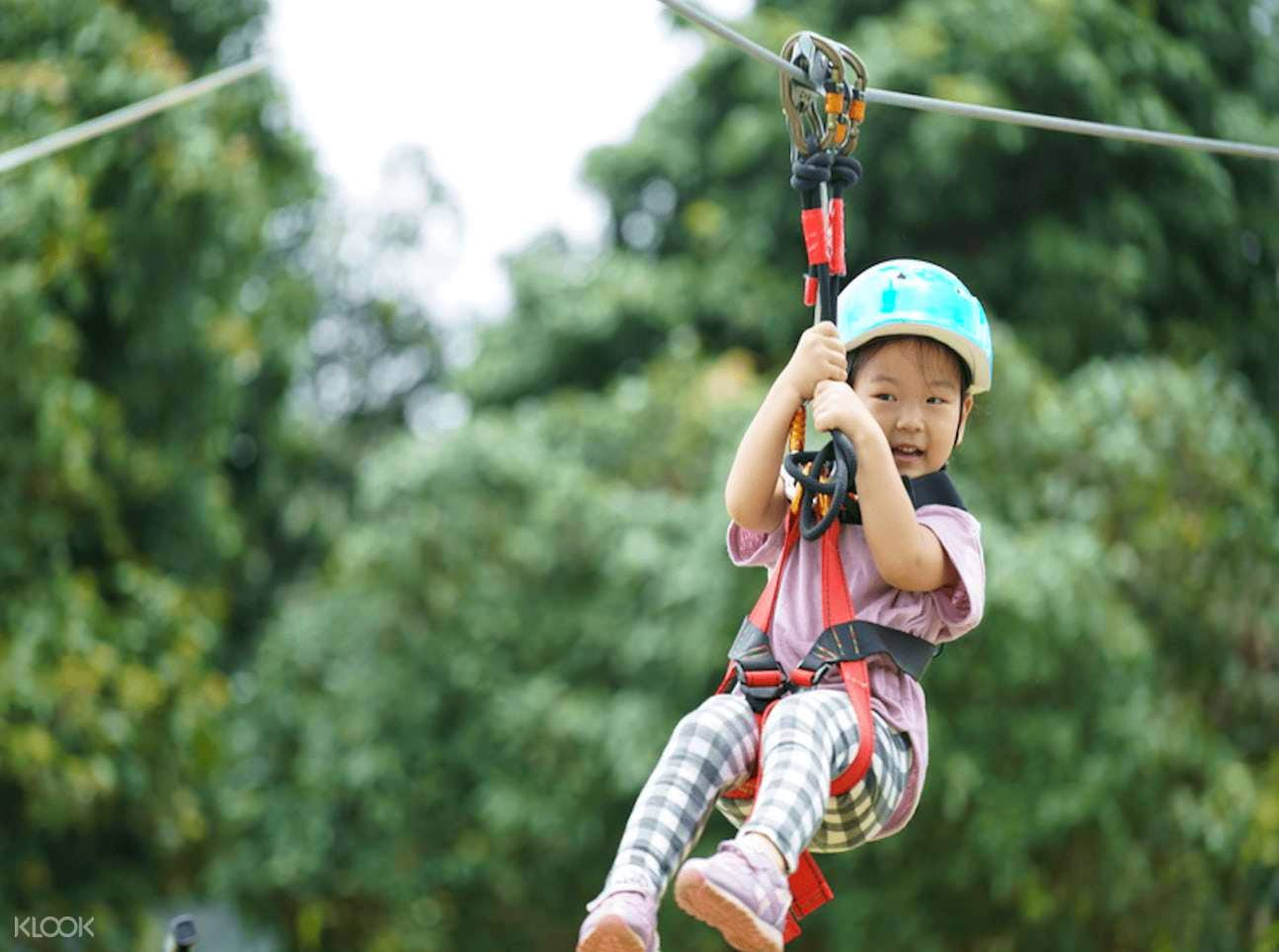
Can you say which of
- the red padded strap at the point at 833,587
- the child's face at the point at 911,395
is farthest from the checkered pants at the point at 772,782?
the child's face at the point at 911,395

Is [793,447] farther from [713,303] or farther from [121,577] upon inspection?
[713,303]

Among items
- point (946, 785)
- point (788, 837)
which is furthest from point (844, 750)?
point (946, 785)

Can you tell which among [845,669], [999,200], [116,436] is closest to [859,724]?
[845,669]

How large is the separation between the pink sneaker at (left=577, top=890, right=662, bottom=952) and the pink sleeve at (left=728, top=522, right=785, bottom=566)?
27.0 inches

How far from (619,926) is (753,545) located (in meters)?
0.78

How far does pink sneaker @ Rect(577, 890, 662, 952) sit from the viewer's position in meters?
2.35

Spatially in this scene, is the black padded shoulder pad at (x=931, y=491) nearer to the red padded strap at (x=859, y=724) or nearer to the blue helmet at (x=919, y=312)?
the blue helmet at (x=919, y=312)

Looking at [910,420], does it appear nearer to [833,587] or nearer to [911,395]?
[911,395]

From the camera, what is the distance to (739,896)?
232cm

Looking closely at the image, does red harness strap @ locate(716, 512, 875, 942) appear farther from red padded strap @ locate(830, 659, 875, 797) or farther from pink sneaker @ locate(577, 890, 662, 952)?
pink sneaker @ locate(577, 890, 662, 952)

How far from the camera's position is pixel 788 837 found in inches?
96.7

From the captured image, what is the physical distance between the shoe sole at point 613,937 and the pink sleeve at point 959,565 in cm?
70

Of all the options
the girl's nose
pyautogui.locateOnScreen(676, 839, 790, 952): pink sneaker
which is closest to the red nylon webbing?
the girl's nose

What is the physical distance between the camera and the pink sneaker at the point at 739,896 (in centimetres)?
231
